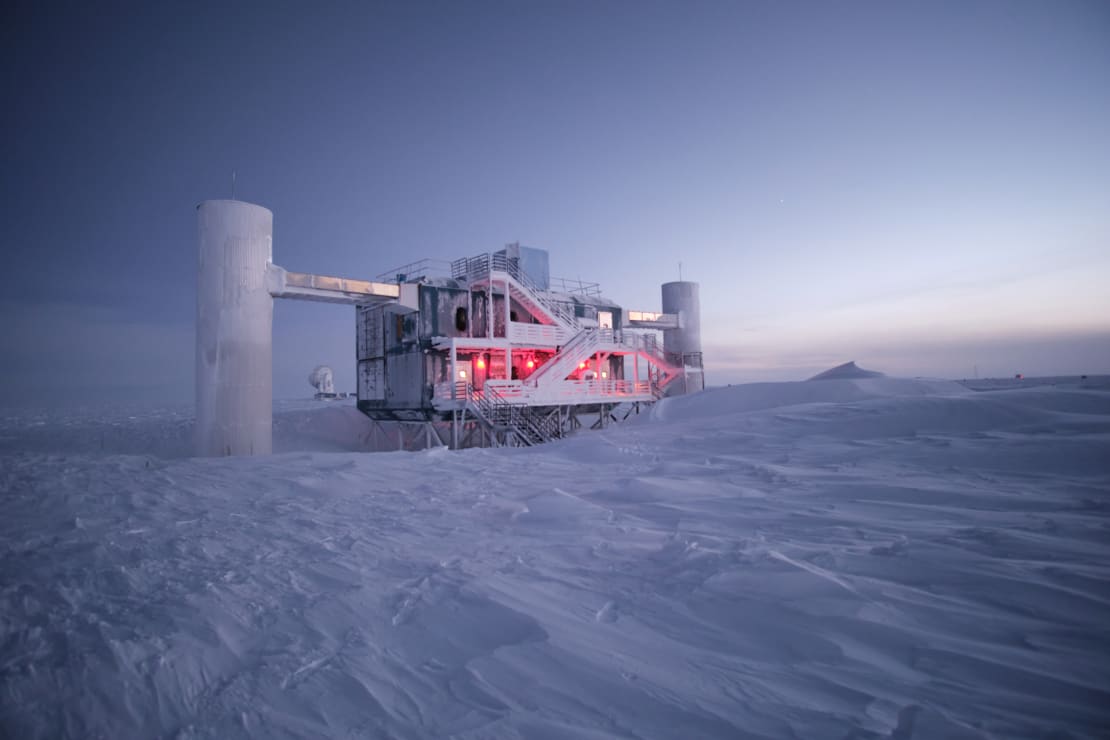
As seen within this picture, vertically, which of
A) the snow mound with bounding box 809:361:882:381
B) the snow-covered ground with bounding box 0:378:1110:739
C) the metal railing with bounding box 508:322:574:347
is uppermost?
the metal railing with bounding box 508:322:574:347

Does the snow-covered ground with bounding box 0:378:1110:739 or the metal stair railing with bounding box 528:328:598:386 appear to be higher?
the metal stair railing with bounding box 528:328:598:386

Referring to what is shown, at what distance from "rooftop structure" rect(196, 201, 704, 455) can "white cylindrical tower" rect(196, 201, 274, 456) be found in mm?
33

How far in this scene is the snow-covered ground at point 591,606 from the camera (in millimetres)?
2502

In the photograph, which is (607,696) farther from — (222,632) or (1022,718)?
(222,632)

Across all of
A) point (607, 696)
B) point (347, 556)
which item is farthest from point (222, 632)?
point (607, 696)

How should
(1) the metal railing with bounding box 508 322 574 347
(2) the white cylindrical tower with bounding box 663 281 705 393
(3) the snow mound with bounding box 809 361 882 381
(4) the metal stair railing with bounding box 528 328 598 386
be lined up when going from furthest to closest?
(2) the white cylindrical tower with bounding box 663 281 705 393 → (1) the metal railing with bounding box 508 322 574 347 → (4) the metal stair railing with bounding box 528 328 598 386 → (3) the snow mound with bounding box 809 361 882 381

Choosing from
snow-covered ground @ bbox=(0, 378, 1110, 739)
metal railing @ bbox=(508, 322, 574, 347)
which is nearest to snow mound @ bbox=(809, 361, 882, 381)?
snow-covered ground @ bbox=(0, 378, 1110, 739)

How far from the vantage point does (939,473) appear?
6.56m

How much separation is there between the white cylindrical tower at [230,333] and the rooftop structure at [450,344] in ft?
0.11

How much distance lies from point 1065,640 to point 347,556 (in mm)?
5395

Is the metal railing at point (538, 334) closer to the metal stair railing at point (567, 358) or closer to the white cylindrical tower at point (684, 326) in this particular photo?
the metal stair railing at point (567, 358)

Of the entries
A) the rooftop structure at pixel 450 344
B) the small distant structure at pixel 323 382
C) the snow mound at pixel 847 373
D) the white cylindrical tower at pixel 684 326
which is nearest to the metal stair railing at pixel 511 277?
the rooftop structure at pixel 450 344

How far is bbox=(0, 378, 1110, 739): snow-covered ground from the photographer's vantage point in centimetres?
250

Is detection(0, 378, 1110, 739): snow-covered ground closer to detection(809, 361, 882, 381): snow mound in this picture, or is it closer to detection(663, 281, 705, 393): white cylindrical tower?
detection(809, 361, 882, 381): snow mound
